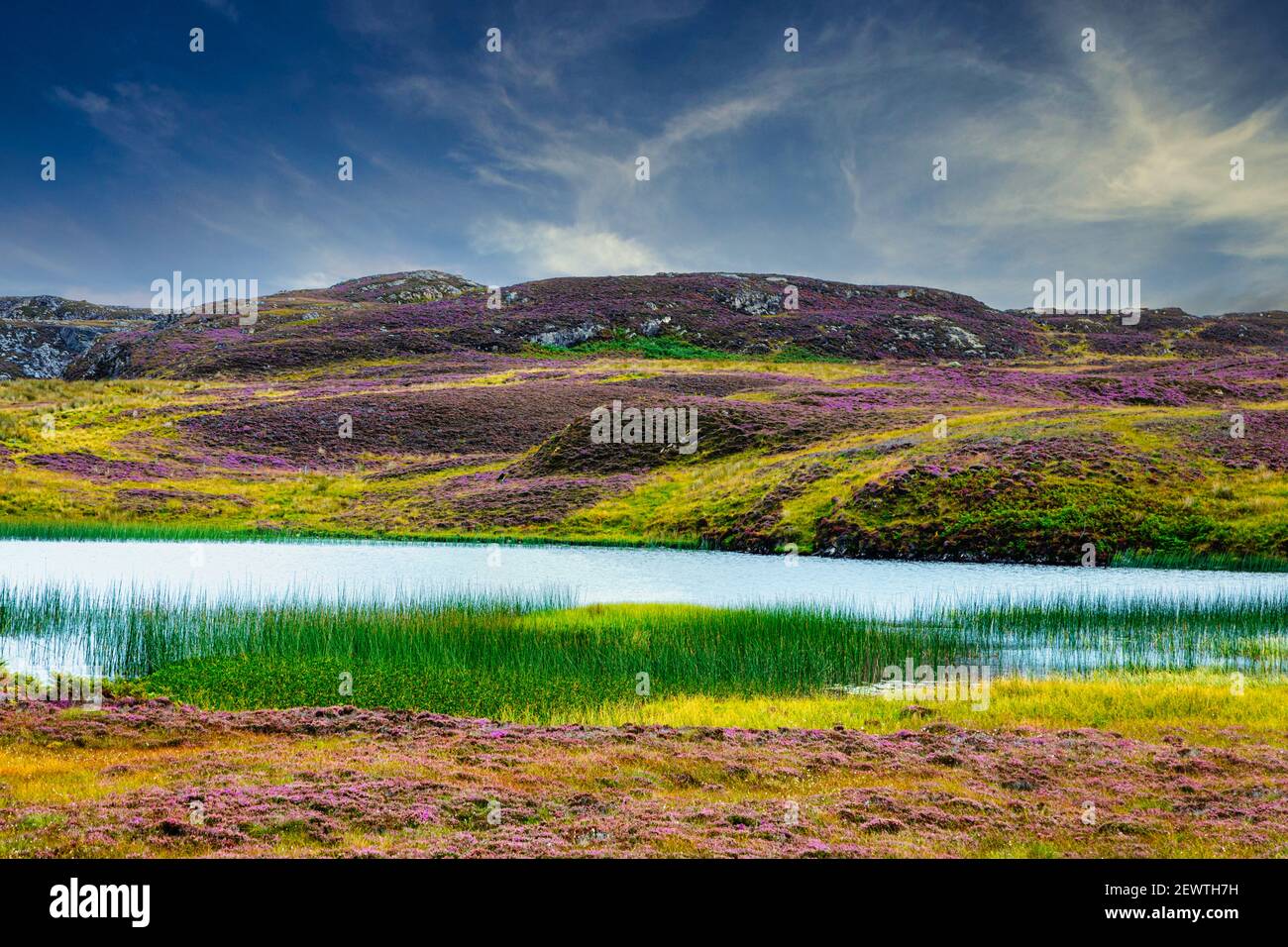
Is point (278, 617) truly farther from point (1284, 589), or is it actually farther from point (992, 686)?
point (1284, 589)

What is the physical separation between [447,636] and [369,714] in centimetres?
563

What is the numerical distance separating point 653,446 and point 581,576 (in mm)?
29677

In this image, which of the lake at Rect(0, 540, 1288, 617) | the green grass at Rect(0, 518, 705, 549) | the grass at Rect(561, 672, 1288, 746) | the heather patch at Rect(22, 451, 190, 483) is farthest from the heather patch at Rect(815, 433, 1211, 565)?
the heather patch at Rect(22, 451, 190, 483)

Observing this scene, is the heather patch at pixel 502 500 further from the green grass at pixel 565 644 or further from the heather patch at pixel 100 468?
the green grass at pixel 565 644

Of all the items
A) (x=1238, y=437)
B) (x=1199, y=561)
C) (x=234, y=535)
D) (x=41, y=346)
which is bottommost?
(x=1199, y=561)

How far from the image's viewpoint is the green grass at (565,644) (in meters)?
18.6

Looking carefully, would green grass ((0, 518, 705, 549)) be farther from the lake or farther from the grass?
the grass

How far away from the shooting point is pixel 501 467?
214ft

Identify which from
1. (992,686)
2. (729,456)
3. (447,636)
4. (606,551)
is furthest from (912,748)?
(729,456)

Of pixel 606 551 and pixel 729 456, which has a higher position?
pixel 729 456

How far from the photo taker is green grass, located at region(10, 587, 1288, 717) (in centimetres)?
1861

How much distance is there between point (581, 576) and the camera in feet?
121

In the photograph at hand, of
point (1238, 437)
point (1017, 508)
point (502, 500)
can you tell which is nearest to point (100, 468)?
point (502, 500)

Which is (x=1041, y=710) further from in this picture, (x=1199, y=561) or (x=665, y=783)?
(x=1199, y=561)
